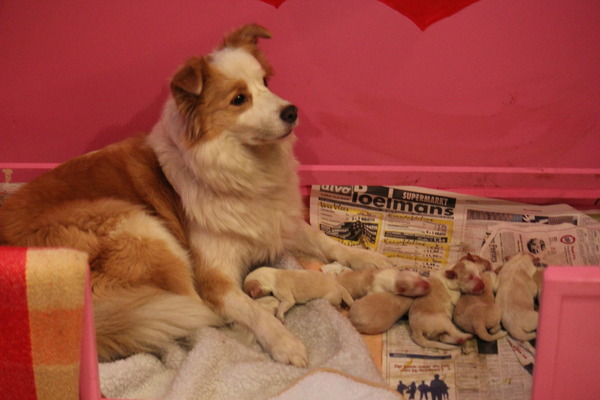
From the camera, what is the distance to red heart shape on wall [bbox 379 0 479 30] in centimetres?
220

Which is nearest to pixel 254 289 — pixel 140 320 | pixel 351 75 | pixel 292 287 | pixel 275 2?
pixel 292 287

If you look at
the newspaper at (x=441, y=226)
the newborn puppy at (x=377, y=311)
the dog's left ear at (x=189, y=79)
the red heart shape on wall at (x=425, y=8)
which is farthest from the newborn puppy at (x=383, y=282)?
the red heart shape on wall at (x=425, y=8)

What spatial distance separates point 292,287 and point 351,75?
93cm

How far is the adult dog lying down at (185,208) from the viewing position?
1.77 meters

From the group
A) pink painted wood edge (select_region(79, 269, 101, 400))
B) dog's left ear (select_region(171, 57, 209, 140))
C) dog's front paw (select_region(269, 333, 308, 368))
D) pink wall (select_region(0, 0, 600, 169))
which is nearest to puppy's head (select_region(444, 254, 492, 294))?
dog's front paw (select_region(269, 333, 308, 368))

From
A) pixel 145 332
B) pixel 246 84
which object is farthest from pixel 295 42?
pixel 145 332

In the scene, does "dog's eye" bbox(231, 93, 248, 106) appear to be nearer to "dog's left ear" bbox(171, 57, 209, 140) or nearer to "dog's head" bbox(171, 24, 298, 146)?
"dog's head" bbox(171, 24, 298, 146)

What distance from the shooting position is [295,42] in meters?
2.32

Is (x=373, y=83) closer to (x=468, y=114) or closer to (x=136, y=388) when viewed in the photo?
(x=468, y=114)

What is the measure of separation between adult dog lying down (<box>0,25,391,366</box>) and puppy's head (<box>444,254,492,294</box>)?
1.87ft

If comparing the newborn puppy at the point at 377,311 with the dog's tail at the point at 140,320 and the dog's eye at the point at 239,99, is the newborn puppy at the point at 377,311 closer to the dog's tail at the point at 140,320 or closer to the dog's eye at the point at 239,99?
the dog's tail at the point at 140,320

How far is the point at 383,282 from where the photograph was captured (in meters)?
1.97

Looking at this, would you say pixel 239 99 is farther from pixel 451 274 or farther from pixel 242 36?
pixel 451 274

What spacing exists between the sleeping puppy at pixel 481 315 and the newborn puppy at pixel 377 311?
17 centimetres
